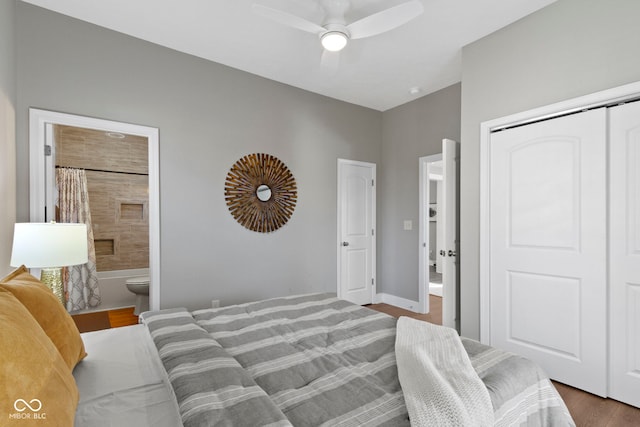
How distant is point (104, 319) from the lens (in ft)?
12.6

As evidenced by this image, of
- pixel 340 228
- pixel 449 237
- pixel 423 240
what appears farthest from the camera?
pixel 340 228

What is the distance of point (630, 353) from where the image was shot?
2.02 m

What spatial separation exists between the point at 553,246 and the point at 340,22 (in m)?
2.28

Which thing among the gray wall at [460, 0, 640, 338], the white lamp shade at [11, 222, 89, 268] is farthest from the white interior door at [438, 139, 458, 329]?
the white lamp shade at [11, 222, 89, 268]

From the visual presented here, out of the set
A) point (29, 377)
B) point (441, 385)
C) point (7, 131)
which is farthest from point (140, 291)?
point (441, 385)

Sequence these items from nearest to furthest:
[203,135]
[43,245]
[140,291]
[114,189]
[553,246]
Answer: [43,245], [553,246], [203,135], [140,291], [114,189]

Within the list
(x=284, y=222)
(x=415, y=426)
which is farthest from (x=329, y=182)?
(x=415, y=426)

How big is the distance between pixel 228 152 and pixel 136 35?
4.14 feet

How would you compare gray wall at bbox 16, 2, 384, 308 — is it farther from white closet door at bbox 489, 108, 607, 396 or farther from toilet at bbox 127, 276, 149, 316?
white closet door at bbox 489, 108, 607, 396

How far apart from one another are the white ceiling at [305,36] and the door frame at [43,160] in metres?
0.82

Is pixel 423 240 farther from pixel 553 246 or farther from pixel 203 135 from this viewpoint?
pixel 203 135

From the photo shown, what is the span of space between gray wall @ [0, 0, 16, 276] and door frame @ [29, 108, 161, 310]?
0.12m

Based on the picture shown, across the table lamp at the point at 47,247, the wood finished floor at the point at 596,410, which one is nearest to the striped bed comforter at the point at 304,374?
the table lamp at the point at 47,247

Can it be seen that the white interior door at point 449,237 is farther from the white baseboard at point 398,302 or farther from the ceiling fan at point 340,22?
the ceiling fan at point 340,22
